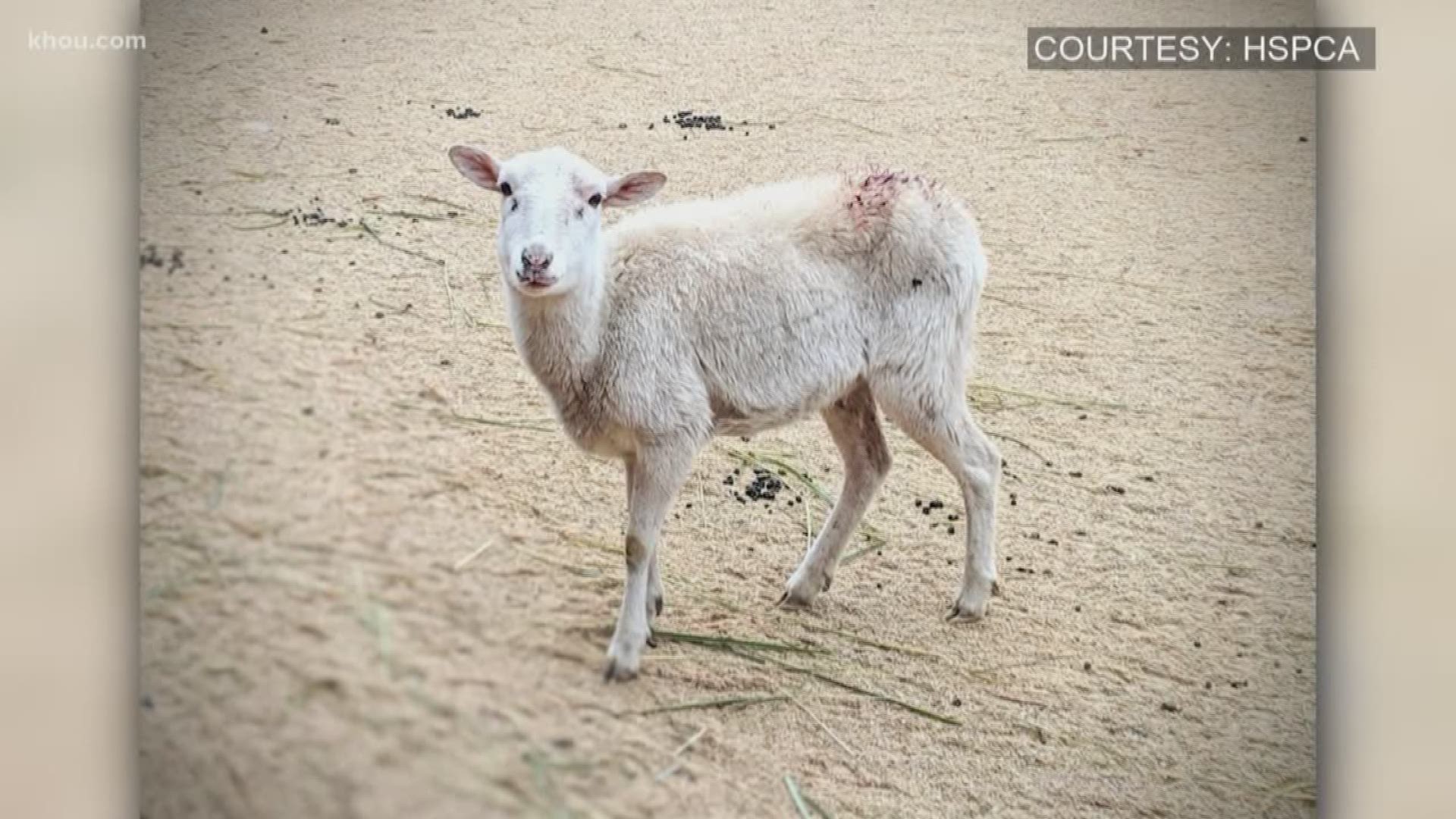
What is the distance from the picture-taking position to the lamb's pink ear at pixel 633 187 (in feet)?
9.47

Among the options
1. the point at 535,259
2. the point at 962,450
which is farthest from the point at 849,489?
the point at 535,259

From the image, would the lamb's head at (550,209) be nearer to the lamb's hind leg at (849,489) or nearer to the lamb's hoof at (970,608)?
the lamb's hind leg at (849,489)

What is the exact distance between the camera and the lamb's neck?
288 cm

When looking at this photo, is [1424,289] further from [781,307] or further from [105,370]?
[105,370]

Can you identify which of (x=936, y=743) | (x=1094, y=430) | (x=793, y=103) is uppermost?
(x=793, y=103)

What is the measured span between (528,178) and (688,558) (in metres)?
0.97

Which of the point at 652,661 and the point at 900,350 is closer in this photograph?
the point at 652,661

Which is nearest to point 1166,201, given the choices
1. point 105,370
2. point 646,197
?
point 646,197

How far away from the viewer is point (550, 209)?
2777mm

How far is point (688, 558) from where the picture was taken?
11.1 feet

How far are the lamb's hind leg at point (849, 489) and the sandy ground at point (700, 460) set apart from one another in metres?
0.07

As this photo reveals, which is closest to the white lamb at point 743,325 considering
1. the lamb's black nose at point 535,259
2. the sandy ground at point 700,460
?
the lamb's black nose at point 535,259

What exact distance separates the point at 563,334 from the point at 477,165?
0.35m

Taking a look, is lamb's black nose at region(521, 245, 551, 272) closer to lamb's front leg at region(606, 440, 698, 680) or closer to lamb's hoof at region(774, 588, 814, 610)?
lamb's front leg at region(606, 440, 698, 680)
